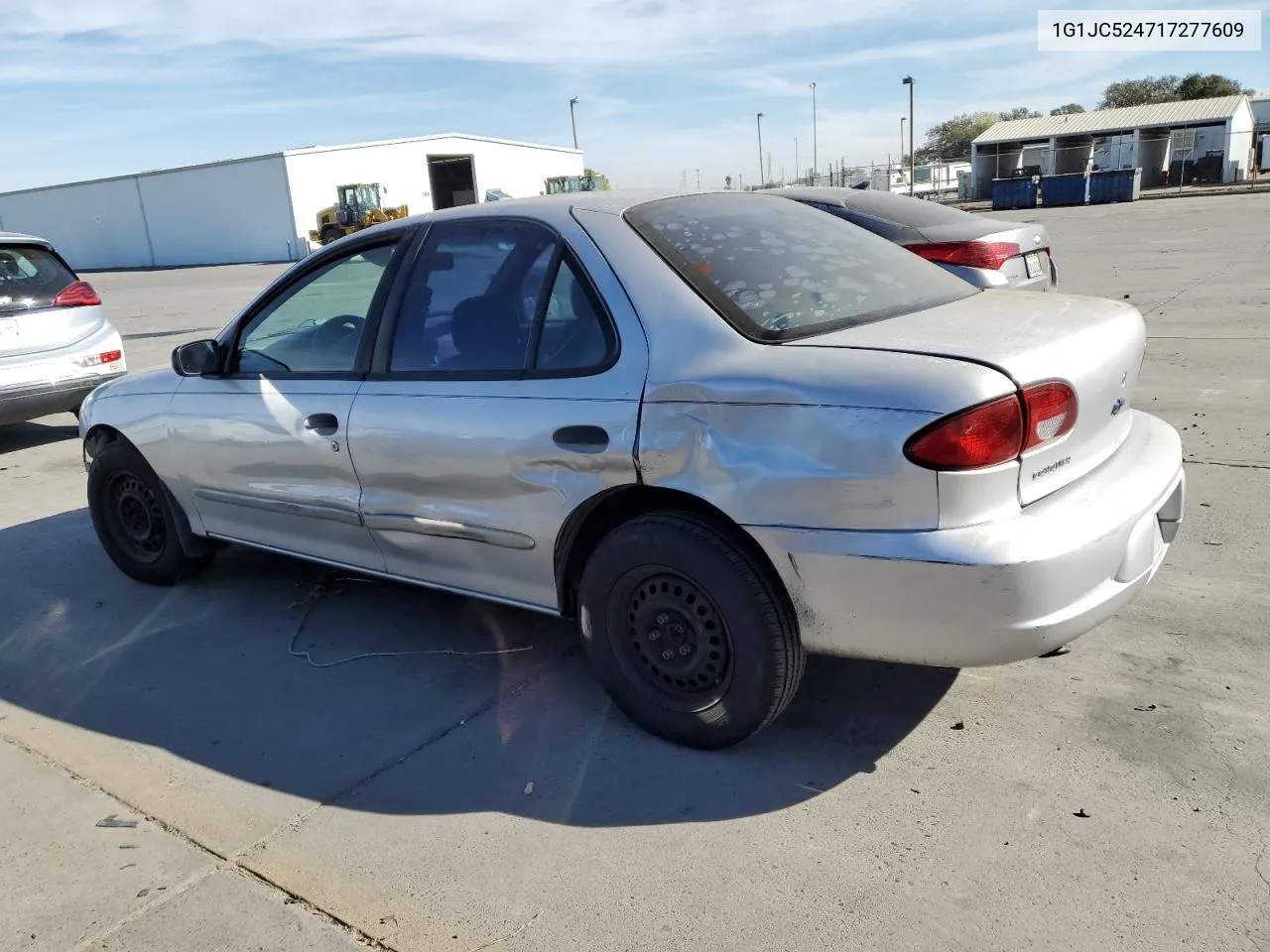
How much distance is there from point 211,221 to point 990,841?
169 ft

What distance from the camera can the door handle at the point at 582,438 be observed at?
2.91 meters

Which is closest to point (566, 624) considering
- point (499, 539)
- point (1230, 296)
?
point (499, 539)

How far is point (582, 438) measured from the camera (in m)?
2.96

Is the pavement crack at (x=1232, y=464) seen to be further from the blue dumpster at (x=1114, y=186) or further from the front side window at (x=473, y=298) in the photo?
the blue dumpster at (x=1114, y=186)

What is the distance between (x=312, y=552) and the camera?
13.1 feet

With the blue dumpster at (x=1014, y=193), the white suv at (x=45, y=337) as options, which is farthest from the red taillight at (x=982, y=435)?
the blue dumpster at (x=1014, y=193)

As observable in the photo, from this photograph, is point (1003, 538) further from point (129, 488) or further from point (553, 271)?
point (129, 488)

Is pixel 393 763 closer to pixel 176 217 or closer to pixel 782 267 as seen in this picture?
pixel 782 267

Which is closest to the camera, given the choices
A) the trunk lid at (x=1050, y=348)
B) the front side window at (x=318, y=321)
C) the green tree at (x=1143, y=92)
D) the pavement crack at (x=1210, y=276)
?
the trunk lid at (x=1050, y=348)

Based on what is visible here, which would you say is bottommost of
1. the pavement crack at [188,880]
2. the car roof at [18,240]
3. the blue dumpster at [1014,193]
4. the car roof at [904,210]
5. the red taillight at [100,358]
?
the blue dumpster at [1014,193]

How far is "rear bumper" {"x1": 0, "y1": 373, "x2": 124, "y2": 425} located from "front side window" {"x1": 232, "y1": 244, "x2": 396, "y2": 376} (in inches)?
162

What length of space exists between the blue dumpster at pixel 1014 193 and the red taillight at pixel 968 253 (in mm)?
37273

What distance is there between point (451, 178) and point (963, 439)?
182ft

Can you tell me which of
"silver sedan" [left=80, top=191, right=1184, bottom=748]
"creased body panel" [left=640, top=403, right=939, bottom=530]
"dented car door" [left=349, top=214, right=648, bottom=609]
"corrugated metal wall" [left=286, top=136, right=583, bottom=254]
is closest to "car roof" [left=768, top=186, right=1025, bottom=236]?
"silver sedan" [left=80, top=191, right=1184, bottom=748]
